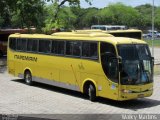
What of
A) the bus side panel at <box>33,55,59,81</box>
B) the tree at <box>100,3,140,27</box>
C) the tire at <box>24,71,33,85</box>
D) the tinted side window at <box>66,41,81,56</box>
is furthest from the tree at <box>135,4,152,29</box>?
the tinted side window at <box>66,41,81,56</box>

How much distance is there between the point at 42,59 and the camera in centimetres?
1991

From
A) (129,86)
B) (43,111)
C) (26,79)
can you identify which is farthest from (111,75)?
(26,79)

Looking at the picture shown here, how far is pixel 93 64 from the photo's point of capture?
16375mm

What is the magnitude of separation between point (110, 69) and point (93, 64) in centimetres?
104

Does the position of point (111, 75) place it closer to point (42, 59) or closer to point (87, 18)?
point (42, 59)

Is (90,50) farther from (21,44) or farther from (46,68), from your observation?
(21,44)

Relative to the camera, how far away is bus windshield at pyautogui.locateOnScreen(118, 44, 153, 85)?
49.9 ft

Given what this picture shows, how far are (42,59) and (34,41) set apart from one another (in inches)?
48.9

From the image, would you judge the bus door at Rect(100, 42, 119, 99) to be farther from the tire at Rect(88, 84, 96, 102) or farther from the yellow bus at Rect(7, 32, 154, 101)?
the tire at Rect(88, 84, 96, 102)

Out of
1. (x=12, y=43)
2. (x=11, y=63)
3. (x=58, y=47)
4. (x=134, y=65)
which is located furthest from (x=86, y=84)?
(x=12, y=43)

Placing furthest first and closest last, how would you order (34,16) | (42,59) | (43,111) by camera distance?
(34,16), (42,59), (43,111)

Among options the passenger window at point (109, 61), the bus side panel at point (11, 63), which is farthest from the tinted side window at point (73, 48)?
the bus side panel at point (11, 63)

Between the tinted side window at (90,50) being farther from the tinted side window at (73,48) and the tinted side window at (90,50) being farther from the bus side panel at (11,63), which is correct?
the bus side panel at (11,63)

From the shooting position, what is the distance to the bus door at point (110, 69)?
15.3m
